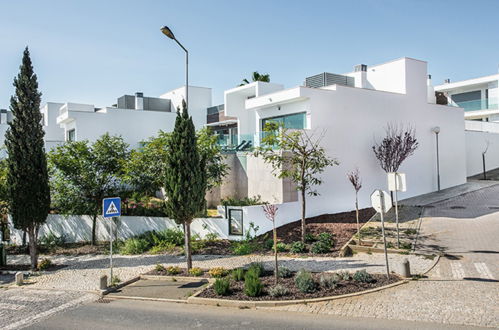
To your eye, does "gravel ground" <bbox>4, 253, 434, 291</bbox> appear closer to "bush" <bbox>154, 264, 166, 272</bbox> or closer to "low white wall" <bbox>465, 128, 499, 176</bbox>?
"bush" <bbox>154, 264, 166, 272</bbox>

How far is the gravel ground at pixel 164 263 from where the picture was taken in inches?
504

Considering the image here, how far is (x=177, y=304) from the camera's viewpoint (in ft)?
34.9

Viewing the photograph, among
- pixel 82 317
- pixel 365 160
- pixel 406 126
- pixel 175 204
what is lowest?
pixel 82 317

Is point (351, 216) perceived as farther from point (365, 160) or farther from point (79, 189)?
point (79, 189)

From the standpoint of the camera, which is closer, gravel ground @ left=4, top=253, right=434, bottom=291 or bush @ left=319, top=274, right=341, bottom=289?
bush @ left=319, top=274, right=341, bottom=289

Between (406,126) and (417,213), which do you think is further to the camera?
(406,126)

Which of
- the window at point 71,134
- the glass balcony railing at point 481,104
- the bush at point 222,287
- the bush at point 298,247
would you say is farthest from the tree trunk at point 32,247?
the glass balcony railing at point 481,104

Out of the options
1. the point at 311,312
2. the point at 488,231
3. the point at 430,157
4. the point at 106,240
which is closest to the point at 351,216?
the point at 488,231

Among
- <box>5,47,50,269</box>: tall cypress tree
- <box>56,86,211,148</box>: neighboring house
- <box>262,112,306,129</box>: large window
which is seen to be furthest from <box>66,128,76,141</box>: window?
<box>262,112,306,129</box>: large window

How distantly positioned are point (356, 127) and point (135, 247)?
12.8 meters

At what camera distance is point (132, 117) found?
32844 mm

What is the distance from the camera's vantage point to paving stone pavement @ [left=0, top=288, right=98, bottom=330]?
998 centimetres

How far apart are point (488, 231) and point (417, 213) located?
380 cm

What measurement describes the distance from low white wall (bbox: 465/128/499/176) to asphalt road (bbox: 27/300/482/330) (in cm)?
2661
